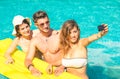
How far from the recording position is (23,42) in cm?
502

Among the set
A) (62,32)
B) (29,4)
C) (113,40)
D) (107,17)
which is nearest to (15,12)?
(29,4)

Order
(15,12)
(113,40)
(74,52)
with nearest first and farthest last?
1. (74,52)
2. (113,40)
3. (15,12)

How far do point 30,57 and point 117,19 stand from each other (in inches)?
169

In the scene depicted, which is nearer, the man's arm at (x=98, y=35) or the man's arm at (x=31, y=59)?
the man's arm at (x=98, y=35)

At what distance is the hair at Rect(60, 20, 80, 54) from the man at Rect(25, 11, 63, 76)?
19 centimetres

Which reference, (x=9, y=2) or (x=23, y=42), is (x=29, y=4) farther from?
(x=23, y=42)

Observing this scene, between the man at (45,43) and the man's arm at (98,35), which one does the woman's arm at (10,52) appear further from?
the man's arm at (98,35)

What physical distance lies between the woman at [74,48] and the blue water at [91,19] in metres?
1.37

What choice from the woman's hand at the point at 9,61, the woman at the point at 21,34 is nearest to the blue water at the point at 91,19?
the woman at the point at 21,34

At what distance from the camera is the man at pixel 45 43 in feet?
14.8

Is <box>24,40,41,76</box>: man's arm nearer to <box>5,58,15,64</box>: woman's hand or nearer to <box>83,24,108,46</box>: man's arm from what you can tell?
<box>5,58,15,64</box>: woman's hand

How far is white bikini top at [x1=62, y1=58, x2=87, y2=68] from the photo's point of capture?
14.0 ft

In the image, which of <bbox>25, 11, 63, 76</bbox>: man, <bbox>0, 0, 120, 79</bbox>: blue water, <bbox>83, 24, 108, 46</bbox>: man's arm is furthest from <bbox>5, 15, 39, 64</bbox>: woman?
<bbox>0, 0, 120, 79</bbox>: blue water

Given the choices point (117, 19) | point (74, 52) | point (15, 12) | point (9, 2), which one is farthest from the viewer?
point (9, 2)
